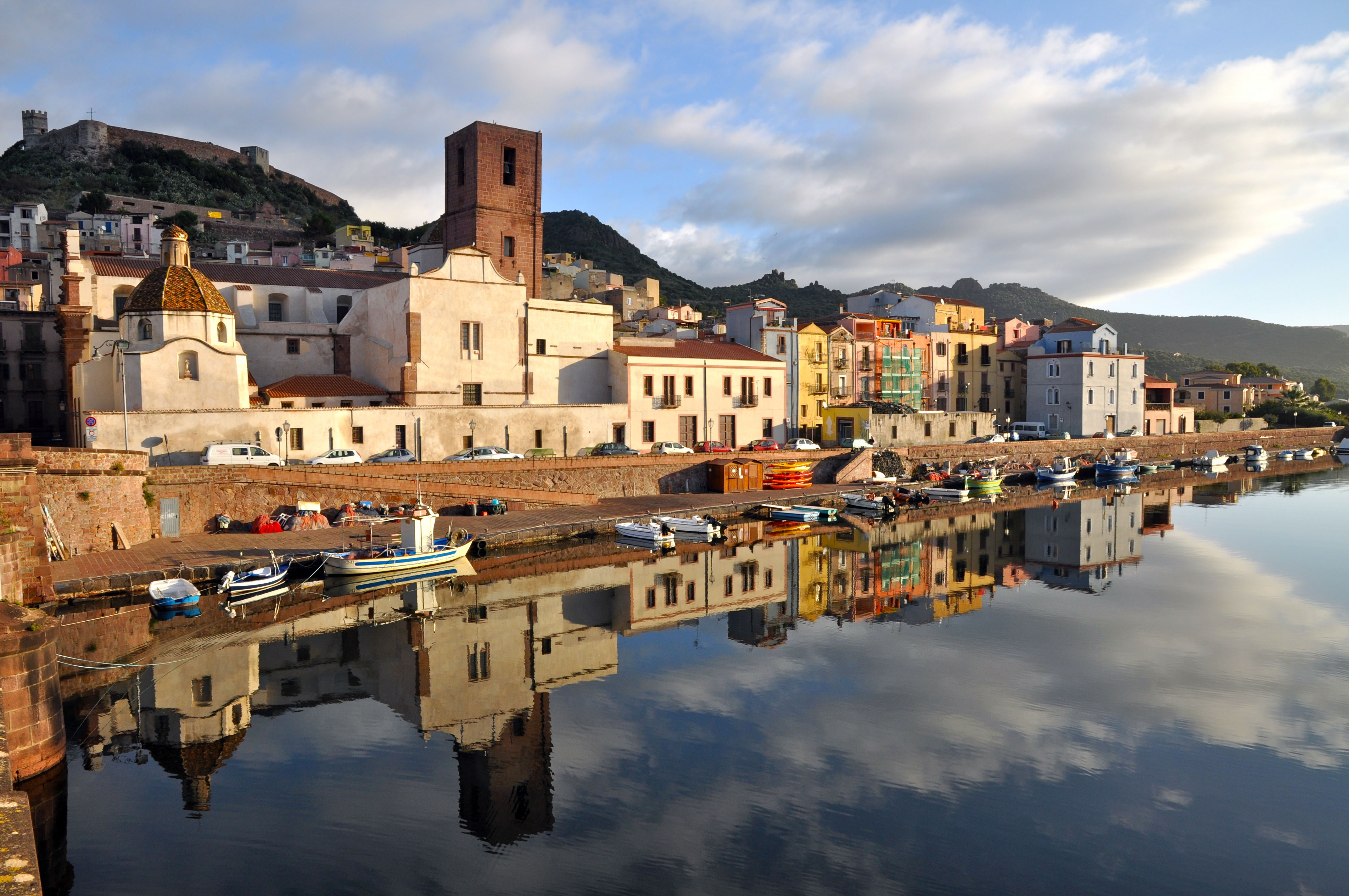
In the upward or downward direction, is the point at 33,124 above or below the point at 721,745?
above

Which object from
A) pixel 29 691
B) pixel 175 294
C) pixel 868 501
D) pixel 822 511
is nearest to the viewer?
pixel 29 691

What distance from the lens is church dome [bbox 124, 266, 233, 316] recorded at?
3697 cm

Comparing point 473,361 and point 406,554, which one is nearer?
point 406,554

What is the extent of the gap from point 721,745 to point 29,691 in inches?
483

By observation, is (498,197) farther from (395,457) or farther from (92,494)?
(92,494)

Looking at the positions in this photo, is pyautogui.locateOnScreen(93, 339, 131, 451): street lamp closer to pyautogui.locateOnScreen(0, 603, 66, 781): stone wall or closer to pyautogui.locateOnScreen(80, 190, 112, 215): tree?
pyautogui.locateOnScreen(0, 603, 66, 781): stone wall

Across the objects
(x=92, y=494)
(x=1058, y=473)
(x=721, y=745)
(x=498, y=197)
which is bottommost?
(x=721, y=745)

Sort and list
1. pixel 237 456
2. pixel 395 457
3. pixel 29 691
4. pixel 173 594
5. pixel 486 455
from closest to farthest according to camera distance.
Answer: pixel 29 691 → pixel 173 594 → pixel 237 456 → pixel 395 457 → pixel 486 455

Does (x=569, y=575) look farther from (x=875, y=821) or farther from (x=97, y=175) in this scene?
(x=97, y=175)

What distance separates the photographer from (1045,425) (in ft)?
248

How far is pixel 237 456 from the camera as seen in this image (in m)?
33.7

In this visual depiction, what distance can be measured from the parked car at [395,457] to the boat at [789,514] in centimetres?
1775

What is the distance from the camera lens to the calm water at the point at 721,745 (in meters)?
13.1

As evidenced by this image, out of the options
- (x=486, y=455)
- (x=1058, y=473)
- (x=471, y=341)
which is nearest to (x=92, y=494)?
(x=486, y=455)
